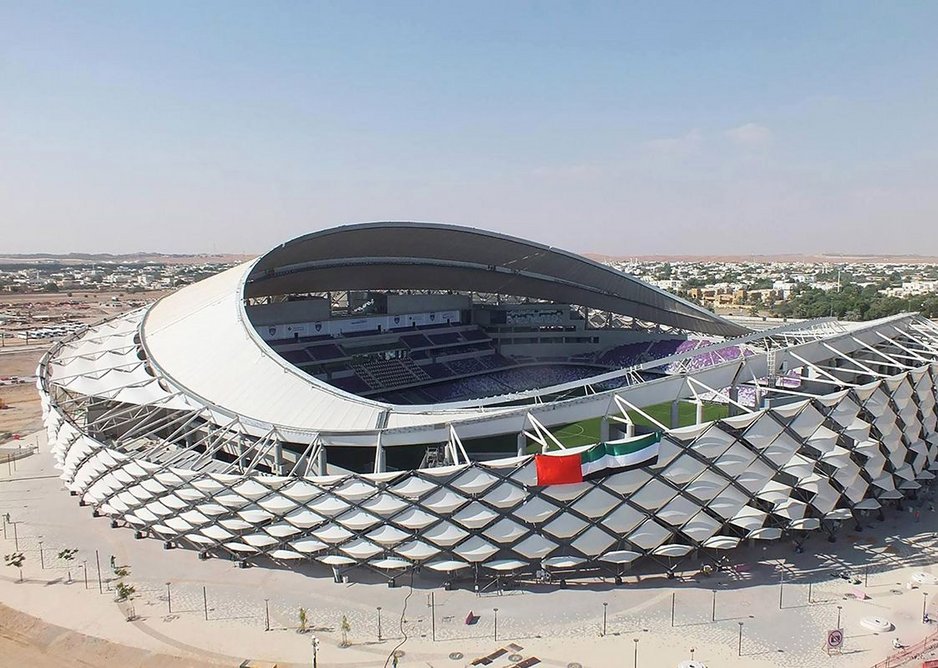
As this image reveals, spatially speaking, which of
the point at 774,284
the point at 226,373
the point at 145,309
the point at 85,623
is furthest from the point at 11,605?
the point at 774,284

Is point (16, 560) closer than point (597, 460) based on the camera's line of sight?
No

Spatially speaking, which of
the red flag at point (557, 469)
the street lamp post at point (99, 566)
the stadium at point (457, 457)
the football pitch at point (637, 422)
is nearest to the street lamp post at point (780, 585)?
the stadium at point (457, 457)

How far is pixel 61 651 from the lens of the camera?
22438 millimetres

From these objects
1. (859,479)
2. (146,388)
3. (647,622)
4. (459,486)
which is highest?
(146,388)

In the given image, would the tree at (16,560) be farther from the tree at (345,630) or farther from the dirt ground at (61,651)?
the tree at (345,630)

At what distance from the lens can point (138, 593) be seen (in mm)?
25875

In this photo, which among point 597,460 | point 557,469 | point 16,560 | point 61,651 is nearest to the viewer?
point 61,651

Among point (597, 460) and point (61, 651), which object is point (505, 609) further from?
point (61, 651)

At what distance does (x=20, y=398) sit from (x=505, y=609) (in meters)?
63.6

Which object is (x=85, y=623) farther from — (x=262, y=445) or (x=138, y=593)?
(x=262, y=445)

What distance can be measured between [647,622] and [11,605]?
26094 millimetres

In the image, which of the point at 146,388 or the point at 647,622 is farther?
the point at 146,388

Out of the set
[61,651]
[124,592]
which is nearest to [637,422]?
[124,592]

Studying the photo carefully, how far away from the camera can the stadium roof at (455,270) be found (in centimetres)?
4669
